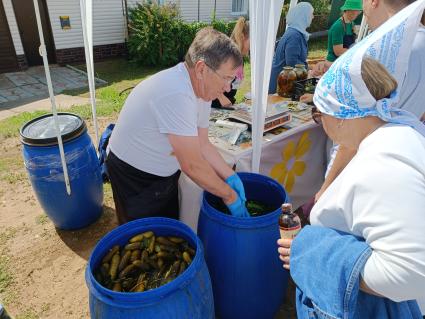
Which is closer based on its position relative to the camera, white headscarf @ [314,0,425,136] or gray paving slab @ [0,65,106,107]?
white headscarf @ [314,0,425,136]

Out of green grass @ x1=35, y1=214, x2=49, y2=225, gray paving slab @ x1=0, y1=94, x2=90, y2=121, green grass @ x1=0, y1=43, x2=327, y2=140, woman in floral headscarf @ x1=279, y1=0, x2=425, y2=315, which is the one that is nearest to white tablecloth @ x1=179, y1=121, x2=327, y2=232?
woman in floral headscarf @ x1=279, y1=0, x2=425, y2=315

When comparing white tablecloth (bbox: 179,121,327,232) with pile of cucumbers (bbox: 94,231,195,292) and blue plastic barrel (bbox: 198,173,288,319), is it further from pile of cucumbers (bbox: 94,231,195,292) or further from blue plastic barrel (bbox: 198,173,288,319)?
pile of cucumbers (bbox: 94,231,195,292)

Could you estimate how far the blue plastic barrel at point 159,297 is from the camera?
1282mm

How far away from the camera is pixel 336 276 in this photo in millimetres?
1015

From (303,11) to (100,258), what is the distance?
3.77 m

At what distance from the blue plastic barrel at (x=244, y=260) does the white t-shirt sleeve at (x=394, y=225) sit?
840mm

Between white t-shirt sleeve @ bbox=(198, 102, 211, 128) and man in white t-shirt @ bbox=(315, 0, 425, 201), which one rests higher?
man in white t-shirt @ bbox=(315, 0, 425, 201)

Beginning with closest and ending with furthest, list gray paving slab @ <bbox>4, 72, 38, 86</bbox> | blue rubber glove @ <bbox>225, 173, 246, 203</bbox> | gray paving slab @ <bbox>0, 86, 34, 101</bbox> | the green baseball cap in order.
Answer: blue rubber glove @ <bbox>225, 173, 246, 203</bbox>, the green baseball cap, gray paving slab @ <bbox>0, 86, 34, 101</bbox>, gray paving slab @ <bbox>4, 72, 38, 86</bbox>

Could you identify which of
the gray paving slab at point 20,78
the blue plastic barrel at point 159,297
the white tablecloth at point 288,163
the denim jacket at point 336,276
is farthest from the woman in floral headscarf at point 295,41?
the gray paving slab at point 20,78

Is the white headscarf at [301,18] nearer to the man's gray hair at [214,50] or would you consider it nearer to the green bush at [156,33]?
the man's gray hair at [214,50]

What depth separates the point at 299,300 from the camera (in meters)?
1.35

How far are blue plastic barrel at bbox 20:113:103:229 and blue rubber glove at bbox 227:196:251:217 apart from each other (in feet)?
5.10

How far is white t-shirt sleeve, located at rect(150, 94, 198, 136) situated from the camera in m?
1.65

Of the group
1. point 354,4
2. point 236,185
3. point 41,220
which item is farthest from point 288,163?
point 354,4
